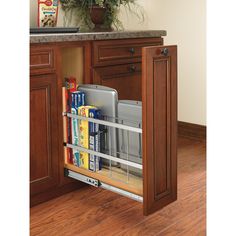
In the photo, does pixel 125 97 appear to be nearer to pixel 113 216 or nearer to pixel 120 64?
pixel 120 64

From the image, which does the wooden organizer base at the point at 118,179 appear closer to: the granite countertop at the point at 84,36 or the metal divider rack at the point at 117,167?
the metal divider rack at the point at 117,167

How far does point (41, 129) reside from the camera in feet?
5.81


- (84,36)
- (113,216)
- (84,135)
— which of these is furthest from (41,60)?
(113,216)

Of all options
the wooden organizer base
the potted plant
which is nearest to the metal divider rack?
the wooden organizer base

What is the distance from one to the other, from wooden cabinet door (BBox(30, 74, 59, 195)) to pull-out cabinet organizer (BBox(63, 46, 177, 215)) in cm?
22

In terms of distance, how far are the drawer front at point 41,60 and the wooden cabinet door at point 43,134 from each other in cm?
3

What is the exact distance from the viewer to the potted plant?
2.32 metres

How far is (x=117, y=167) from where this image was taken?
1.78 m

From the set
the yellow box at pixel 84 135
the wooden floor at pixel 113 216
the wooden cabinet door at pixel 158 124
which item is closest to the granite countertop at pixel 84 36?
the yellow box at pixel 84 135

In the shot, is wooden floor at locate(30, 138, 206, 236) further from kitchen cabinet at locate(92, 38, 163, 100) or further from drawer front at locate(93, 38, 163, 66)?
drawer front at locate(93, 38, 163, 66)

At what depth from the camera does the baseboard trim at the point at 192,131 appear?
2908 mm

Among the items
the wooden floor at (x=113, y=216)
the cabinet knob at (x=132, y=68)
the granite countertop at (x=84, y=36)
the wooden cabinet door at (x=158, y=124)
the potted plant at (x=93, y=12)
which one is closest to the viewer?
the wooden cabinet door at (x=158, y=124)

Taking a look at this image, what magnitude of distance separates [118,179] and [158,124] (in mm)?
311

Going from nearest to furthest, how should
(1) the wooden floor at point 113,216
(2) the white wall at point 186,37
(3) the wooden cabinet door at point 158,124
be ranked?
1. (3) the wooden cabinet door at point 158,124
2. (1) the wooden floor at point 113,216
3. (2) the white wall at point 186,37
